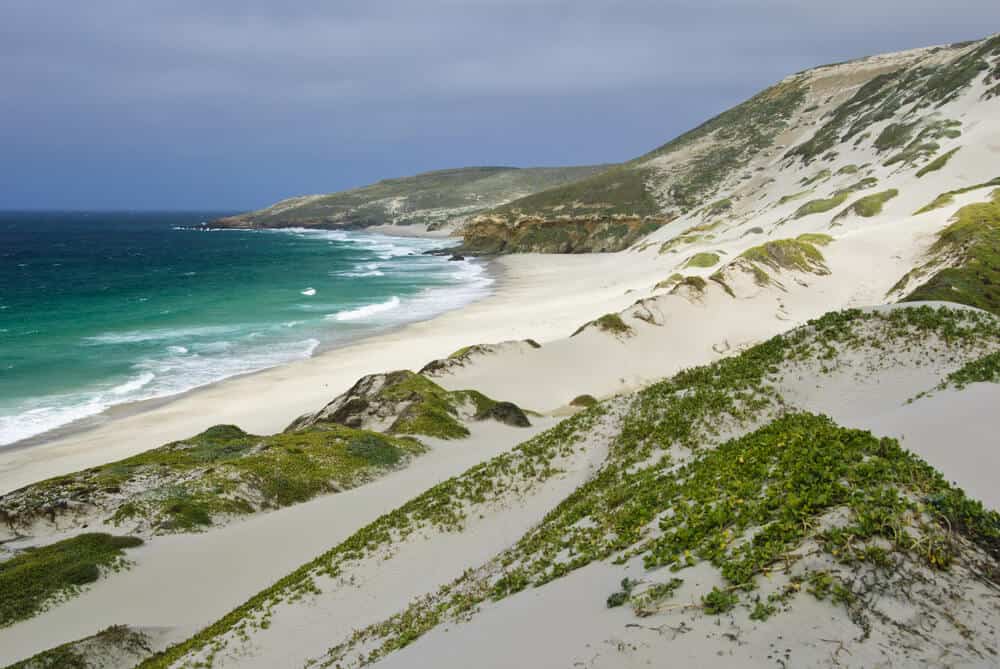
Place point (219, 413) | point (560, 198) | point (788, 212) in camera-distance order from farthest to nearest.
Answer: point (560, 198)
point (788, 212)
point (219, 413)

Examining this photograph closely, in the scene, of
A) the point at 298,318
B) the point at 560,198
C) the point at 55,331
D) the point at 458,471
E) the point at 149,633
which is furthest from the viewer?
the point at 560,198

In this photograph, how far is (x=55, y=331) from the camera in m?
59.1

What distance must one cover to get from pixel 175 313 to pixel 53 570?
6047 cm

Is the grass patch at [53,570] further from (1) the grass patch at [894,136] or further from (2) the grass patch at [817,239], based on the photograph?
(1) the grass patch at [894,136]

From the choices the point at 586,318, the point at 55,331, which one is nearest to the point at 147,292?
the point at 55,331

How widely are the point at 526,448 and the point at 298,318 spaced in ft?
172

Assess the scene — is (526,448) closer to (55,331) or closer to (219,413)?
(219,413)

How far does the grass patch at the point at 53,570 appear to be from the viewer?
1337 centimetres

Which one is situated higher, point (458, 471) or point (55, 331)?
point (55, 331)

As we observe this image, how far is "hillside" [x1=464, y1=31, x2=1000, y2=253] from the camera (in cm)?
7675

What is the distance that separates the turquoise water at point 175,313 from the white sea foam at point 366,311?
0.14 m

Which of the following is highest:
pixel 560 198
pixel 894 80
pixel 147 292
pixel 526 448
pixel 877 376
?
pixel 894 80

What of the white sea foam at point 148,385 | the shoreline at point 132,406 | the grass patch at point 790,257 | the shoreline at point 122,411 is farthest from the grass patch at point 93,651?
the grass patch at point 790,257

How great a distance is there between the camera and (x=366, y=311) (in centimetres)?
6788
